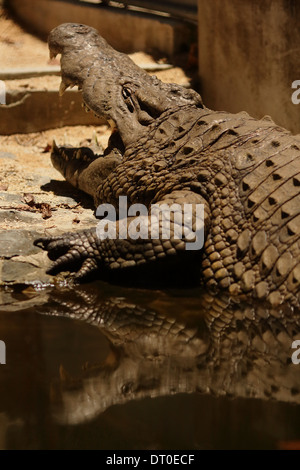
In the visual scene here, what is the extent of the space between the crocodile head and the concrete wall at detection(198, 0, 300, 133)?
2008 millimetres

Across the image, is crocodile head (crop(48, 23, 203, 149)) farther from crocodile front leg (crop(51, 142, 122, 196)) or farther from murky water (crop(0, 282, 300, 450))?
murky water (crop(0, 282, 300, 450))

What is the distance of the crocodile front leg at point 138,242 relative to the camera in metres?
4.38

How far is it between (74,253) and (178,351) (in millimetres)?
1191

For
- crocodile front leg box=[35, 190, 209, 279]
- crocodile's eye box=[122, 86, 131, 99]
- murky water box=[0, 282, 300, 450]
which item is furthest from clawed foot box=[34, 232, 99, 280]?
crocodile's eye box=[122, 86, 131, 99]

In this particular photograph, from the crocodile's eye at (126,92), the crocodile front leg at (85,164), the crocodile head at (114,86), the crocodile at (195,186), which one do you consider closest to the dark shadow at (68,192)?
the crocodile front leg at (85,164)

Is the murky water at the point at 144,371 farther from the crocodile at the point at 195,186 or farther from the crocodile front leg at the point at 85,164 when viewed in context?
the crocodile front leg at the point at 85,164

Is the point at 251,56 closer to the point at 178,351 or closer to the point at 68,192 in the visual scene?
the point at 68,192

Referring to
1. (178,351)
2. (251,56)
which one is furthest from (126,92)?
(251,56)

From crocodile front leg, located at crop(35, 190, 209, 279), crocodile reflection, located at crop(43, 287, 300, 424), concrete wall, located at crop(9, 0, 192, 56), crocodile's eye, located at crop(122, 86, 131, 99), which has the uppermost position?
concrete wall, located at crop(9, 0, 192, 56)

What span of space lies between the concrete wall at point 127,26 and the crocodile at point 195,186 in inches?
143

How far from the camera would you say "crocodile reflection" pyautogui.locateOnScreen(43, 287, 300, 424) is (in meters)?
3.16

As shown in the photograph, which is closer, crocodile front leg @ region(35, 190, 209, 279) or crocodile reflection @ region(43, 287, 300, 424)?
crocodile reflection @ region(43, 287, 300, 424)

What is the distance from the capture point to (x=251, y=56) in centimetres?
743
